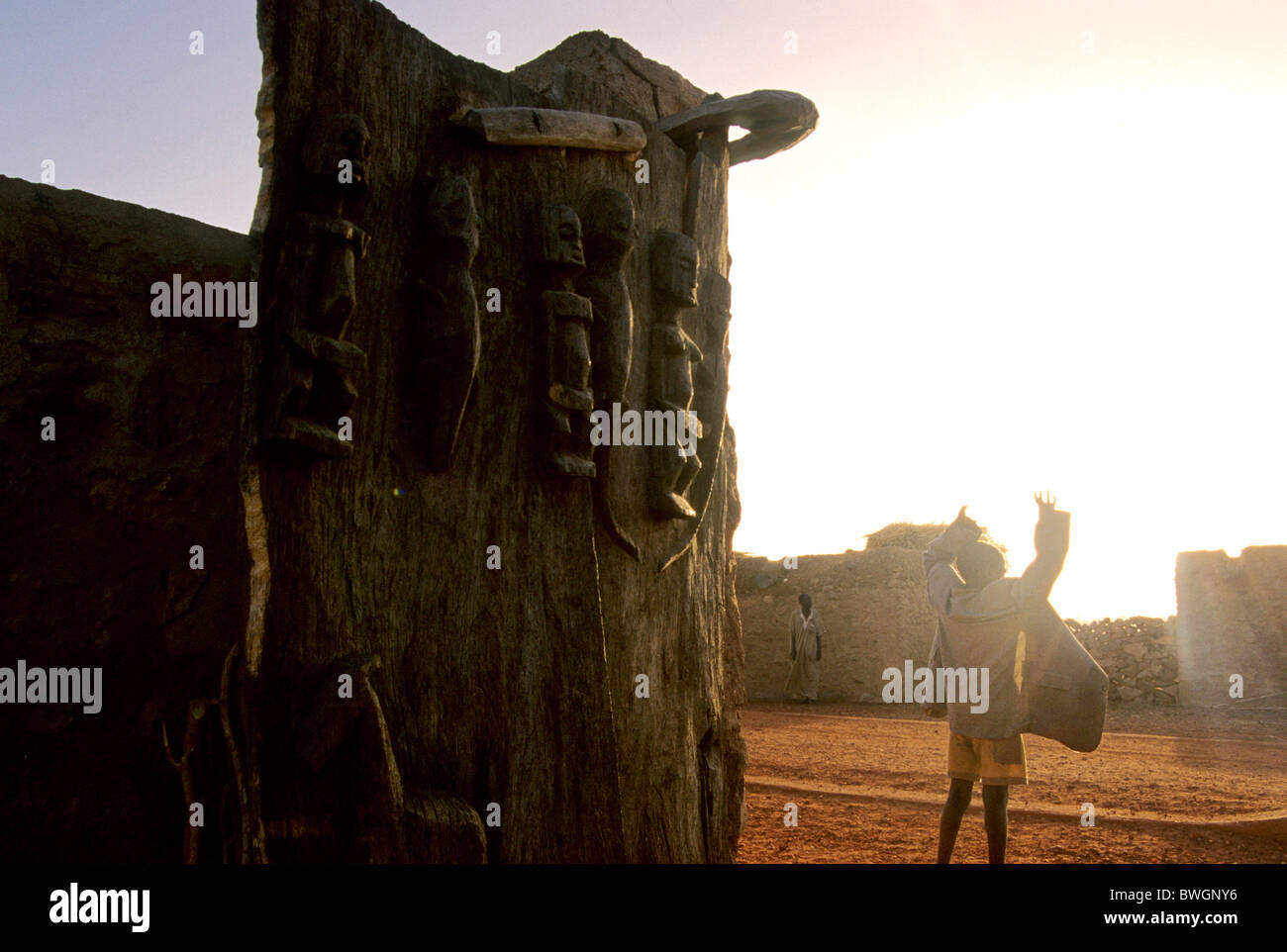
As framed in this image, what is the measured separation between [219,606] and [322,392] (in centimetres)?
100

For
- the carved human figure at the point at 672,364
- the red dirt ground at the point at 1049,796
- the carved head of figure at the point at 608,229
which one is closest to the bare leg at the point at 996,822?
the red dirt ground at the point at 1049,796

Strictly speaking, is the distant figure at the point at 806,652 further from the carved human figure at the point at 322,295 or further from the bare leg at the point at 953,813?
the carved human figure at the point at 322,295

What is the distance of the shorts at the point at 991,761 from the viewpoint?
4.29 metres

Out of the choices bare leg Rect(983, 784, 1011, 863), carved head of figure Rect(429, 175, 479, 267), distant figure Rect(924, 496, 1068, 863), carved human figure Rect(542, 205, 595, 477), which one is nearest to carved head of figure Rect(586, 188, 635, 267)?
carved human figure Rect(542, 205, 595, 477)

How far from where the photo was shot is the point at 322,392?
8.90 ft

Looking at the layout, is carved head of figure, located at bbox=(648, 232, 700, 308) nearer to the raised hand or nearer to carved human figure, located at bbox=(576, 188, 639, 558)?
carved human figure, located at bbox=(576, 188, 639, 558)

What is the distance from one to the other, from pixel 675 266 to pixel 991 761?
104 inches

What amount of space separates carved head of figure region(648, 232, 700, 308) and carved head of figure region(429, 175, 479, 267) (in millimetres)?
861

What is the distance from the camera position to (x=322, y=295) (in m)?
2.70
